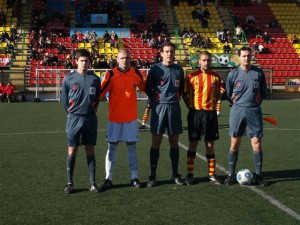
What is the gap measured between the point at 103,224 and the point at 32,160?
4084 millimetres

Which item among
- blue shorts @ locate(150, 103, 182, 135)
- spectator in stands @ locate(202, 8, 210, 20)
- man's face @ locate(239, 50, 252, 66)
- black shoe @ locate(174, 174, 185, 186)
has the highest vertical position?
spectator in stands @ locate(202, 8, 210, 20)

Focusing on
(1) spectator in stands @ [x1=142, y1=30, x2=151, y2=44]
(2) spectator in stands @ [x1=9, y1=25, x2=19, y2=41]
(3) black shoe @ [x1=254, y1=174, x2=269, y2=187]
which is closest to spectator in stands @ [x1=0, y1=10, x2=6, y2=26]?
(2) spectator in stands @ [x1=9, y1=25, x2=19, y2=41]

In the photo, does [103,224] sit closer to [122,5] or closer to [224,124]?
[224,124]

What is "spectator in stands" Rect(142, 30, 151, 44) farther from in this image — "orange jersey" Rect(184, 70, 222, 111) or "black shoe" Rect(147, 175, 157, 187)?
"black shoe" Rect(147, 175, 157, 187)

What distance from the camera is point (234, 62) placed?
30672mm

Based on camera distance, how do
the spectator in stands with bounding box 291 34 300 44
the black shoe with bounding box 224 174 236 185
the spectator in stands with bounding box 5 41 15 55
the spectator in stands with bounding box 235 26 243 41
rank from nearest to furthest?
the black shoe with bounding box 224 174 236 185, the spectator in stands with bounding box 5 41 15 55, the spectator in stands with bounding box 235 26 243 41, the spectator in stands with bounding box 291 34 300 44

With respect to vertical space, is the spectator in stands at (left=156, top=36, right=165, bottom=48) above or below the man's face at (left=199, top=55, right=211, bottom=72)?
above

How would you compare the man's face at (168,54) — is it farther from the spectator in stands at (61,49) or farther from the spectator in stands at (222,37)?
the spectator in stands at (222,37)

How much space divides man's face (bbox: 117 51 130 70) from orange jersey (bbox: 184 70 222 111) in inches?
33.2

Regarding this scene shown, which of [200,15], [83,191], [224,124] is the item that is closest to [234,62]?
[200,15]

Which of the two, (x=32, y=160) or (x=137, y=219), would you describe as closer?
(x=137, y=219)

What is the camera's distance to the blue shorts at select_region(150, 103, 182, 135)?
718 cm

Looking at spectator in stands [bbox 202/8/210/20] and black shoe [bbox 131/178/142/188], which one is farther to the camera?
spectator in stands [bbox 202/8/210/20]

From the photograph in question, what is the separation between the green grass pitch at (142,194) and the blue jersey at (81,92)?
1.06 metres
